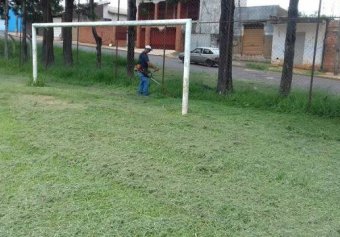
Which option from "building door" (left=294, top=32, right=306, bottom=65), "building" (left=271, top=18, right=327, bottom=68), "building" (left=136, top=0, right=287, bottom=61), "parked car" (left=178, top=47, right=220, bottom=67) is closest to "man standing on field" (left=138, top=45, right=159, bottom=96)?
"building" (left=136, top=0, right=287, bottom=61)

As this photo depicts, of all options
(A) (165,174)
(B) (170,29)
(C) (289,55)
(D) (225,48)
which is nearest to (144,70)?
(D) (225,48)

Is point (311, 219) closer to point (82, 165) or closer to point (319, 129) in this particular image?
point (82, 165)

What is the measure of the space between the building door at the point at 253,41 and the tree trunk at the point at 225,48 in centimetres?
1990

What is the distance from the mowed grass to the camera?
385cm

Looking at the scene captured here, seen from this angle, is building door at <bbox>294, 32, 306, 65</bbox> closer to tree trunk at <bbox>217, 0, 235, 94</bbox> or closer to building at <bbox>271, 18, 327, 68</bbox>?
building at <bbox>271, 18, 327, 68</bbox>

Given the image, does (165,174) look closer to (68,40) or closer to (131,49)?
(131,49)

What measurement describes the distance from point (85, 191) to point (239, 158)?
2.25m

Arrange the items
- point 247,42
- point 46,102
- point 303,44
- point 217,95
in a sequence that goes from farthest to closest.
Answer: point 247,42 → point 303,44 → point 217,95 → point 46,102

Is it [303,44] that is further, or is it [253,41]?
[253,41]

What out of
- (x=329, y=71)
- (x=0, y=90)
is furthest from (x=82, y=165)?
(x=329, y=71)

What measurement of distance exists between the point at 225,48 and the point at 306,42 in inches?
742

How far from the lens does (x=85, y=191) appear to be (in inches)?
178

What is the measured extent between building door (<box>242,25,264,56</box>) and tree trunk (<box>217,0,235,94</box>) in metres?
19.9

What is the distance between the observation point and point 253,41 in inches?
1275
